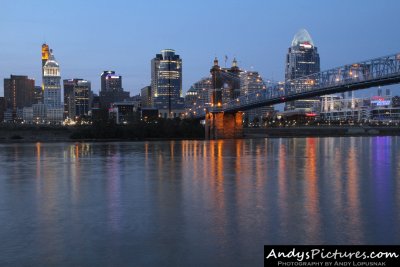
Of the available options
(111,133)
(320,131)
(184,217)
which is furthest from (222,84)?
(184,217)

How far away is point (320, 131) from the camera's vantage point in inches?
5512

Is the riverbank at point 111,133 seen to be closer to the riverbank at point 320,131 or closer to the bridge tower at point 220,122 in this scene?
the bridge tower at point 220,122

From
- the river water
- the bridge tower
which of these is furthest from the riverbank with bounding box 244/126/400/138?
the river water

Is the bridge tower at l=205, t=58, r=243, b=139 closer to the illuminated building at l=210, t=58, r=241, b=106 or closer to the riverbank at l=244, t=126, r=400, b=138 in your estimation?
the illuminated building at l=210, t=58, r=241, b=106

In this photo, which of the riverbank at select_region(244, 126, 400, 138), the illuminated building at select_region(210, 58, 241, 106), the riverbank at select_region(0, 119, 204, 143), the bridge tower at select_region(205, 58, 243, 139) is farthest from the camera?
the riverbank at select_region(244, 126, 400, 138)

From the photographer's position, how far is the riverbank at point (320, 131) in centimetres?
13550

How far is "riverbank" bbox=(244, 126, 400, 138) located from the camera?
135500mm

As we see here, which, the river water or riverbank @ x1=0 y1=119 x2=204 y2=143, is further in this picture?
riverbank @ x1=0 y1=119 x2=204 y2=143

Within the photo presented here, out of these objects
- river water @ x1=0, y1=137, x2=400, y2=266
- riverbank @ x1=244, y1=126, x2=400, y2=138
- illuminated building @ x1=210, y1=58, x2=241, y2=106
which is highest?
illuminated building @ x1=210, y1=58, x2=241, y2=106

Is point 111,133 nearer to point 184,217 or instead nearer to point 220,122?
point 220,122

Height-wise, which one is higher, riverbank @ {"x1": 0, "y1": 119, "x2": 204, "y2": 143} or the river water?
riverbank @ {"x1": 0, "y1": 119, "x2": 204, "y2": 143}

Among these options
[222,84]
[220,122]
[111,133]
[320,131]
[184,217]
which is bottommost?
[184,217]

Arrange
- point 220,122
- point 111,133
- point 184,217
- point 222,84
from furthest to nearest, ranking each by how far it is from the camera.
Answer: point 222,84
point 220,122
point 111,133
point 184,217

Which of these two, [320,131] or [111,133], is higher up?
[111,133]
